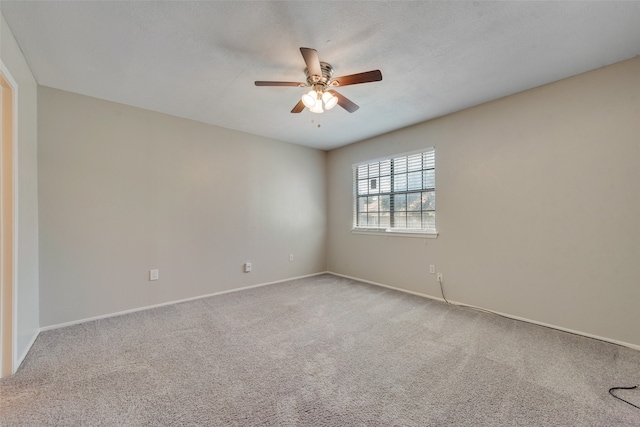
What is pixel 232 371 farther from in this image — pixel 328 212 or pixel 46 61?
pixel 328 212

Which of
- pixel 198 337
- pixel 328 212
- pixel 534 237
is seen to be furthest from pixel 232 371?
pixel 328 212

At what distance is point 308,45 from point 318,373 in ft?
7.96

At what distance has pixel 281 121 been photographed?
11.7ft

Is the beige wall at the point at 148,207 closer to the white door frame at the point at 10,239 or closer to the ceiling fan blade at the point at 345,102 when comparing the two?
the white door frame at the point at 10,239

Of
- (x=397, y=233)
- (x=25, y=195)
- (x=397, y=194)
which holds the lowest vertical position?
(x=397, y=233)

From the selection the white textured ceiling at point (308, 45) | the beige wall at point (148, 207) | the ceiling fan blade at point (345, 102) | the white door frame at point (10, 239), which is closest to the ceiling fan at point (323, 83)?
the ceiling fan blade at point (345, 102)

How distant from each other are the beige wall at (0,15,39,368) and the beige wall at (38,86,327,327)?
17cm

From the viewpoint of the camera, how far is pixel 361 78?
1940mm

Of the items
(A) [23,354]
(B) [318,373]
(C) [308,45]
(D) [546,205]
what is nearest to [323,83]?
(C) [308,45]

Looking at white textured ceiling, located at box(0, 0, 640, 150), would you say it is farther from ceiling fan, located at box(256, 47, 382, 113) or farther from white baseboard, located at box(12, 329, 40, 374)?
white baseboard, located at box(12, 329, 40, 374)

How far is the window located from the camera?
3.65m

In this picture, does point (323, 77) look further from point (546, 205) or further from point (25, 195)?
point (25, 195)

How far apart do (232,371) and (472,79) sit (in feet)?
10.7

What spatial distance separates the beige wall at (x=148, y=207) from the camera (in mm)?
2672
